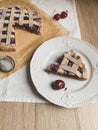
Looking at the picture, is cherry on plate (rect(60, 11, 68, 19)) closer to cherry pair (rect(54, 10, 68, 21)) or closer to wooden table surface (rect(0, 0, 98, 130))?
cherry pair (rect(54, 10, 68, 21))

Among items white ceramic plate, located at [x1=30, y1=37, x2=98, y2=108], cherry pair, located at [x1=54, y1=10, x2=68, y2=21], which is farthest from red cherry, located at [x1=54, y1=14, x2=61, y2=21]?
white ceramic plate, located at [x1=30, y1=37, x2=98, y2=108]

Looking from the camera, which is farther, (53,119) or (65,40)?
(65,40)

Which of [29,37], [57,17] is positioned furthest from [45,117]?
[57,17]

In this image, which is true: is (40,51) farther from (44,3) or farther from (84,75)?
(44,3)

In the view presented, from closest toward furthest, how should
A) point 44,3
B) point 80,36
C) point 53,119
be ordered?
1. point 53,119
2. point 80,36
3. point 44,3

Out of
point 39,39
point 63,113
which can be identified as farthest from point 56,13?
point 63,113

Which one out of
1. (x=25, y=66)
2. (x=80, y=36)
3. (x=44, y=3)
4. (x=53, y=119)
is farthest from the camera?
(x=44, y=3)

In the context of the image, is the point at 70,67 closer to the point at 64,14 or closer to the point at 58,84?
the point at 58,84
